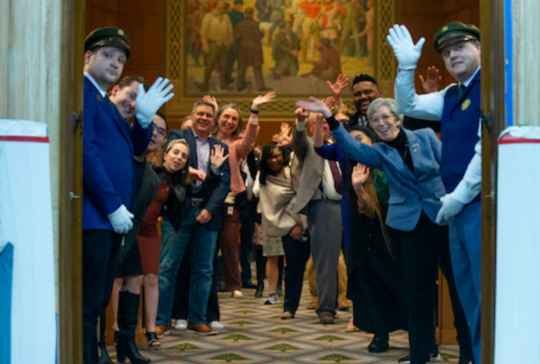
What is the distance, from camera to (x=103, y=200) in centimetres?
386

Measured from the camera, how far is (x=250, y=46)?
1527 centimetres

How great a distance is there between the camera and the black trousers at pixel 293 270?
711 cm

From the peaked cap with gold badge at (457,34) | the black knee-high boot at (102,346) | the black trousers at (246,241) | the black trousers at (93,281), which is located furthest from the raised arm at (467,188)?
the black trousers at (246,241)

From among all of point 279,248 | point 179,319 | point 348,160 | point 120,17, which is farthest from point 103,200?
point 120,17

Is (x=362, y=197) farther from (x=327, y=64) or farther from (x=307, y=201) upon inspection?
(x=327, y=64)

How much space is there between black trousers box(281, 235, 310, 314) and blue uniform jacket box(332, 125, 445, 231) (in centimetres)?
237

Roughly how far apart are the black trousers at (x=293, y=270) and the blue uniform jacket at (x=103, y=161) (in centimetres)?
313

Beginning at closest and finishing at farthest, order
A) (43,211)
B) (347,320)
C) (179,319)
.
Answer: (43,211)
(179,319)
(347,320)

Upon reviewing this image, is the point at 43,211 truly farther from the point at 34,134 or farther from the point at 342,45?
the point at 342,45

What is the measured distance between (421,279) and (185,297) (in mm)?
2442

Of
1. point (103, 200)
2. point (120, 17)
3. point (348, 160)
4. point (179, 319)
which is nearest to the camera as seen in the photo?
point (103, 200)

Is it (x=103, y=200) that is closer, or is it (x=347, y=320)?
(x=103, y=200)

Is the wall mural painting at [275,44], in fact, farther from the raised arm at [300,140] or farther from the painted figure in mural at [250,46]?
the raised arm at [300,140]

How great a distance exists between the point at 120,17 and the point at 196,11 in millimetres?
1403
